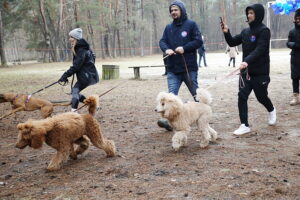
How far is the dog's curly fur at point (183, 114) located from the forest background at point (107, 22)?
99.8 ft

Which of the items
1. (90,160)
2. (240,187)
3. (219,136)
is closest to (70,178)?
(90,160)

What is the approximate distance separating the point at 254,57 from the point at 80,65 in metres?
3.58

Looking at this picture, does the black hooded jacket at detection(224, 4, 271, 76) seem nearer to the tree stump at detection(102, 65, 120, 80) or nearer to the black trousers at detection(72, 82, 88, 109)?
the black trousers at detection(72, 82, 88, 109)

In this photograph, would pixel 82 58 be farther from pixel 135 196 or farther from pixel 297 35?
pixel 297 35

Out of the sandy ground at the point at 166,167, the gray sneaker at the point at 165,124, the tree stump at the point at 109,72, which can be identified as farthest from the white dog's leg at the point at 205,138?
the tree stump at the point at 109,72

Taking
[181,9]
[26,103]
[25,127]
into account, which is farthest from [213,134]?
[26,103]

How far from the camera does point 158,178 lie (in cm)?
372

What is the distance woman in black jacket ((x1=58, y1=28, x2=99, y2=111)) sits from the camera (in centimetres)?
638

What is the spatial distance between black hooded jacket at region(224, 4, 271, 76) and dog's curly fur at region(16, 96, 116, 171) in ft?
8.91

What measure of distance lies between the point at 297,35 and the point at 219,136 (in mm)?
3689

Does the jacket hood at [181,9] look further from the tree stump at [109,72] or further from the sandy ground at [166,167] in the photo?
the tree stump at [109,72]

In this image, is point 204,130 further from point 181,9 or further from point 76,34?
point 76,34

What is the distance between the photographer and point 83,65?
21.8 ft

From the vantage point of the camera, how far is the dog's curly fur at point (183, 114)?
14.9 ft
